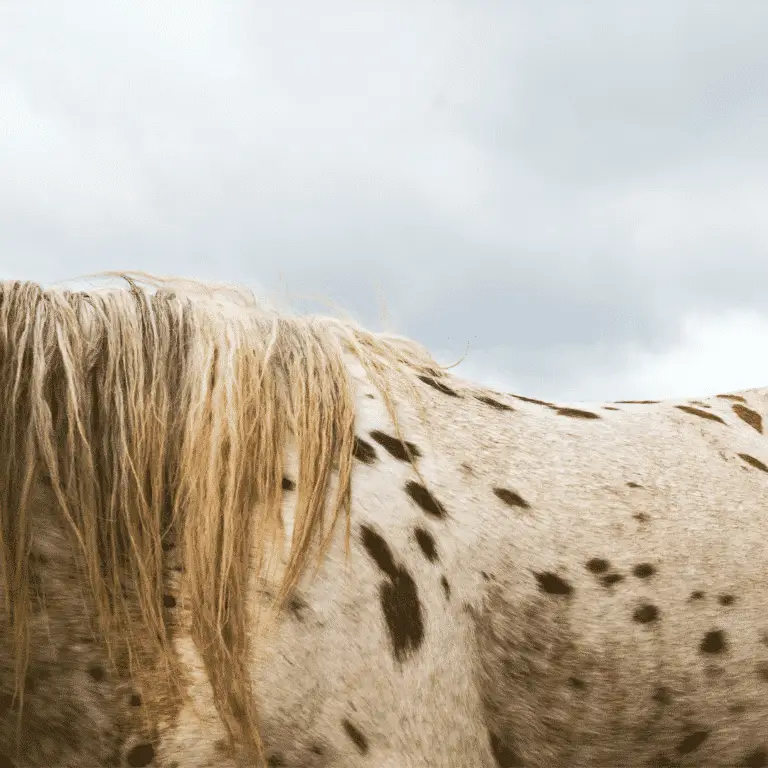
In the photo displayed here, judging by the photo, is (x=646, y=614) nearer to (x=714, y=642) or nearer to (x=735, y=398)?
(x=714, y=642)

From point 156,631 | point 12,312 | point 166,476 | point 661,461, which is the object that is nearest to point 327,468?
point 166,476

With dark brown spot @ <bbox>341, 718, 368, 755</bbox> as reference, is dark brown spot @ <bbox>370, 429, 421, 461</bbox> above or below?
above

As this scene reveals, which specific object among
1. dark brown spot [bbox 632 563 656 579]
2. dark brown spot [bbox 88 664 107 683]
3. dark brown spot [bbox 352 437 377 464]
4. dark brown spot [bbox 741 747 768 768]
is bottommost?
dark brown spot [bbox 741 747 768 768]

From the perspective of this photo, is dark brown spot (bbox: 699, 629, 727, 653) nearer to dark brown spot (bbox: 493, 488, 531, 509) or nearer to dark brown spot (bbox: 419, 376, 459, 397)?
dark brown spot (bbox: 493, 488, 531, 509)

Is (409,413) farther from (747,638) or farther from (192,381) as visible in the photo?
(747,638)

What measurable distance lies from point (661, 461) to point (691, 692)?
0.50 metres

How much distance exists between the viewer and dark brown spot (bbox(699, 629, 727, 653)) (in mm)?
1626

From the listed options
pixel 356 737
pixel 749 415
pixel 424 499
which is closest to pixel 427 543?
pixel 424 499

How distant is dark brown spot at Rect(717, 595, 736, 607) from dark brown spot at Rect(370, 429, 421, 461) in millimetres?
740

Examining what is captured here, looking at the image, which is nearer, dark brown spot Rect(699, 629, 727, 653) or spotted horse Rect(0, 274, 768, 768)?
spotted horse Rect(0, 274, 768, 768)

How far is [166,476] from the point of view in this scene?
4.47ft

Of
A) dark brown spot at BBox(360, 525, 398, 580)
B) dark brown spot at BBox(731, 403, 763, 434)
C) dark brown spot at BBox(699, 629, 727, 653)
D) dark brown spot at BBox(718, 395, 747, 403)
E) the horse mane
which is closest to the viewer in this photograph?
the horse mane

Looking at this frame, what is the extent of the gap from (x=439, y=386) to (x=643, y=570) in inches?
23.2

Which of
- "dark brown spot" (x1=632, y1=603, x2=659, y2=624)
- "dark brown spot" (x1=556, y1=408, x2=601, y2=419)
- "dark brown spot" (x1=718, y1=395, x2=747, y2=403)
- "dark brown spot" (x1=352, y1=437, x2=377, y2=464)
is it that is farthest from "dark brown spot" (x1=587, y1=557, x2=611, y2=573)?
"dark brown spot" (x1=718, y1=395, x2=747, y2=403)
